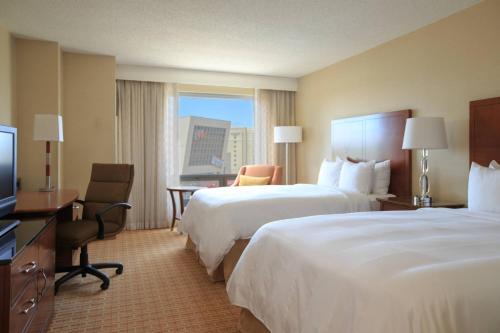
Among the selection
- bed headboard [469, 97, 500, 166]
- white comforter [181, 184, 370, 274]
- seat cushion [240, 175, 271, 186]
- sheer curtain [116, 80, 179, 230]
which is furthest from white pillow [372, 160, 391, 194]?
sheer curtain [116, 80, 179, 230]

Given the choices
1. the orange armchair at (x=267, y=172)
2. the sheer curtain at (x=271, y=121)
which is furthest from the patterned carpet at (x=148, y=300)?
the sheer curtain at (x=271, y=121)

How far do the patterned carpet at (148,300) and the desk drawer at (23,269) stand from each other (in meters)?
0.77

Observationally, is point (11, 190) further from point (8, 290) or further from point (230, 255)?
point (230, 255)

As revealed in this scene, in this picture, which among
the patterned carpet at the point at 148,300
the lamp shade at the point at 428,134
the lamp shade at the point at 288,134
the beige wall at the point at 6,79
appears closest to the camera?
the patterned carpet at the point at 148,300

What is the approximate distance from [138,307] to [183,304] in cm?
35

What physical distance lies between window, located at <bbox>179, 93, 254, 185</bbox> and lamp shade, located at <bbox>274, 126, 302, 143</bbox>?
682mm

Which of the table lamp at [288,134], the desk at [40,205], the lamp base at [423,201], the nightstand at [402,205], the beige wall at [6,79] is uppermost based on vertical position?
the beige wall at [6,79]

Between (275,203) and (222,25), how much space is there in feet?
6.37

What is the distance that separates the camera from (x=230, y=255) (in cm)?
313

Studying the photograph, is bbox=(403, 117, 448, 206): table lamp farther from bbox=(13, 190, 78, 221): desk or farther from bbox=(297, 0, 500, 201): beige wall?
bbox=(13, 190, 78, 221): desk

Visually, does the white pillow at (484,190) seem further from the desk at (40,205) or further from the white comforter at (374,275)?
the desk at (40,205)

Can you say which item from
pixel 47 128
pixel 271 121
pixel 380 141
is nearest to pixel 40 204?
pixel 47 128

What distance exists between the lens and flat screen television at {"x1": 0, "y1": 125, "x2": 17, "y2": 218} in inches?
82.1

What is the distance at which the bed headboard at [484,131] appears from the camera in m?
3.06
